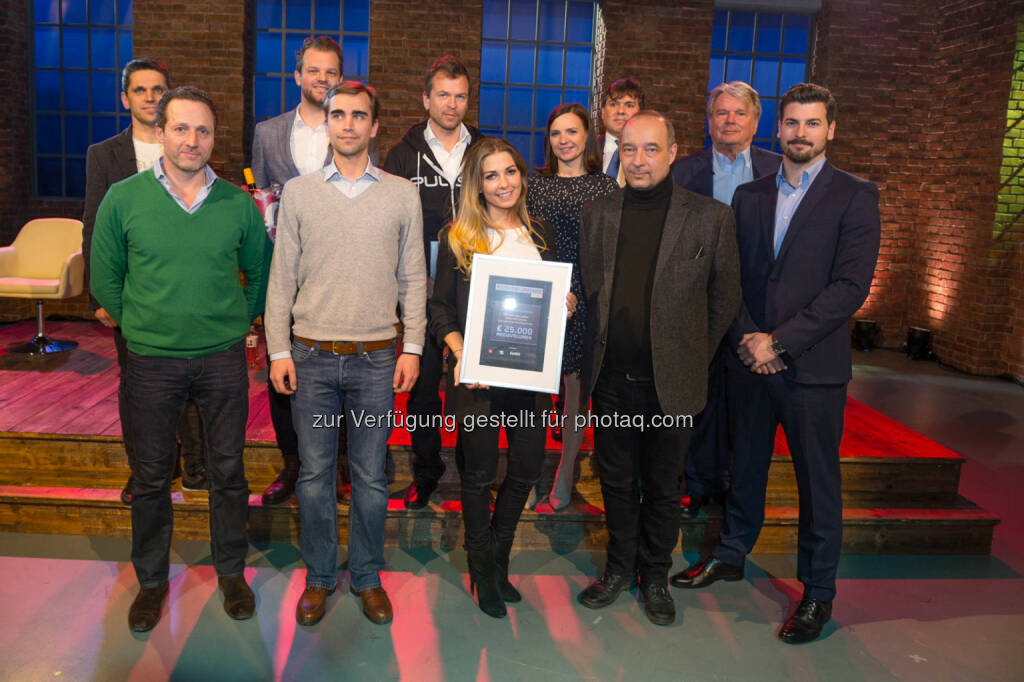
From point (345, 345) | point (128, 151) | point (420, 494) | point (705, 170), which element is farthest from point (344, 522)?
point (705, 170)

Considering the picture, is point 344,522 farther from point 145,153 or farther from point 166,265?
point 145,153

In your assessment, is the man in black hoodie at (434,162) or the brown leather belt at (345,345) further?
the man in black hoodie at (434,162)

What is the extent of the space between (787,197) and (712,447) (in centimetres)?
118

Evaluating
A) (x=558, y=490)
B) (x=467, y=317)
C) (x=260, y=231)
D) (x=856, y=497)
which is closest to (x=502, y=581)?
(x=558, y=490)

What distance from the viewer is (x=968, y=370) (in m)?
7.57

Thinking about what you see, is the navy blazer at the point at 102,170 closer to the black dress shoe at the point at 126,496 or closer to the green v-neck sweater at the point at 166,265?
the green v-neck sweater at the point at 166,265

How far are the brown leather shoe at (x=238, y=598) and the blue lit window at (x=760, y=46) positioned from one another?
6945mm

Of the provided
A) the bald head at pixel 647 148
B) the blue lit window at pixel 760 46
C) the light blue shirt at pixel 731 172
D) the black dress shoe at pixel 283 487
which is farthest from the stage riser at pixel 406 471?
the blue lit window at pixel 760 46

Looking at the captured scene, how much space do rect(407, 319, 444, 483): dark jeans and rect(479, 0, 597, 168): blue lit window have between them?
17.1ft

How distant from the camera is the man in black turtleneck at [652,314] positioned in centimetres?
293

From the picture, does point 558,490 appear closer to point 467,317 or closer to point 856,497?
point 467,317

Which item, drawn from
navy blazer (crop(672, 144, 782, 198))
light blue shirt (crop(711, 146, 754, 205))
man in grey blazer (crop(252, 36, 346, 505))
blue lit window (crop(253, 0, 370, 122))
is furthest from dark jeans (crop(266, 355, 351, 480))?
blue lit window (crop(253, 0, 370, 122))

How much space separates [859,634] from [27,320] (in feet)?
23.6

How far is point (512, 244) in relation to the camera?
3004 mm
